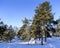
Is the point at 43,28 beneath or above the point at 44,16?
beneath

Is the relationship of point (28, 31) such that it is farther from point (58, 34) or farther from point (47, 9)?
point (58, 34)

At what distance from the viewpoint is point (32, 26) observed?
39.7m

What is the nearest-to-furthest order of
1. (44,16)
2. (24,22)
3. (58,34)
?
(44,16) → (24,22) → (58,34)

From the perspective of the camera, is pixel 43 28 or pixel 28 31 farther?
pixel 28 31

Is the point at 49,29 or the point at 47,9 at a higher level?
the point at 47,9

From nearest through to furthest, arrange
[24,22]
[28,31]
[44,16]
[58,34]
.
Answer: [44,16] → [28,31] → [24,22] → [58,34]

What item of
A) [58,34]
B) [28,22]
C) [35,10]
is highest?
[35,10]

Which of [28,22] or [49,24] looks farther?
[28,22]

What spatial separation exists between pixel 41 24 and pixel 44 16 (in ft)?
6.40

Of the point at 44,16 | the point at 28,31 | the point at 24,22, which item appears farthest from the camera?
the point at 24,22

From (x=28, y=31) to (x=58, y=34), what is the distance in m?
34.1

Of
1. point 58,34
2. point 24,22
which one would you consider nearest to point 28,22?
point 24,22

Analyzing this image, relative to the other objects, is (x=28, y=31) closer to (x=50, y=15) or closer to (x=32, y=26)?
(x=32, y=26)

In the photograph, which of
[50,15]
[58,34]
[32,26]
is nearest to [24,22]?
[32,26]
